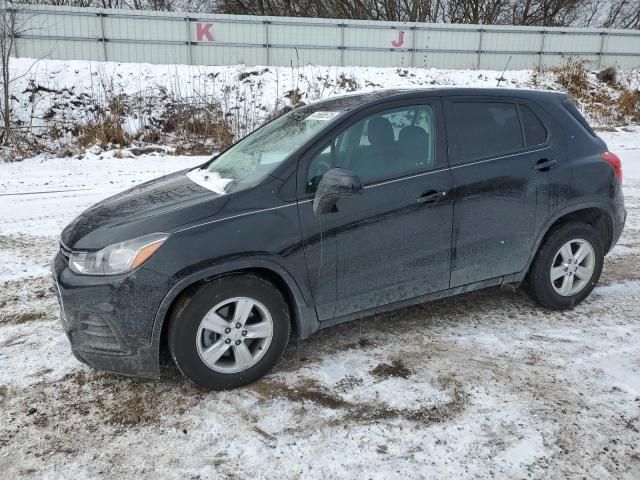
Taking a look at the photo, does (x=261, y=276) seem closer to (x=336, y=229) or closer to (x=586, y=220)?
(x=336, y=229)

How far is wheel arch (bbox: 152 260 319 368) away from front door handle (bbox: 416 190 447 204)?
0.98 m

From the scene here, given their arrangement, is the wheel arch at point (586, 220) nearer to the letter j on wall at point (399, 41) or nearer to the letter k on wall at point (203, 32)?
the letter k on wall at point (203, 32)

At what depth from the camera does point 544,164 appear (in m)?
3.89

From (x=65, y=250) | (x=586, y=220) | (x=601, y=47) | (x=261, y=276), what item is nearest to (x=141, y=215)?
(x=65, y=250)

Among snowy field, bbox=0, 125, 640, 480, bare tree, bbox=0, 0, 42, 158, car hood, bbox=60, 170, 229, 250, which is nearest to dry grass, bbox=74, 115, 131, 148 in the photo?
bare tree, bbox=0, 0, 42, 158

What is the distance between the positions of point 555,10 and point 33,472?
31788mm

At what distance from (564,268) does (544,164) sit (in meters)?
0.84

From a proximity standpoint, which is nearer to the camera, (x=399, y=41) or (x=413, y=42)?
(x=399, y=41)

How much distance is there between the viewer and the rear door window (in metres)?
3.71

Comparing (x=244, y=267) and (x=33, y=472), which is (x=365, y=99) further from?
(x=33, y=472)

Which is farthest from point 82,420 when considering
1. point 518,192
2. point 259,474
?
point 518,192

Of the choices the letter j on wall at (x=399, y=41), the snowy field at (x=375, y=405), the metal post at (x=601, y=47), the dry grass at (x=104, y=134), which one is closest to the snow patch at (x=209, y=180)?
the snowy field at (x=375, y=405)

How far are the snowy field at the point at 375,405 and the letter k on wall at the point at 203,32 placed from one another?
582 inches

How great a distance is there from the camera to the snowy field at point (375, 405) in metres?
2.54
